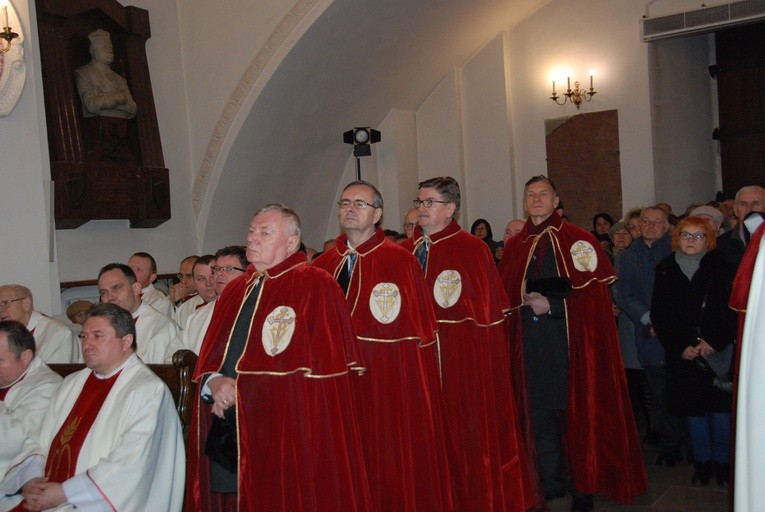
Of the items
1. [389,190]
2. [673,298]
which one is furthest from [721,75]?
[673,298]

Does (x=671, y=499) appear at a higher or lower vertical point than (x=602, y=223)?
lower

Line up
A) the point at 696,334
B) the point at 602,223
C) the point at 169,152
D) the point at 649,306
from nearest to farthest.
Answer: the point at 696,334 < the point at 649,306 < the point at 169,152 < the point at 602,223

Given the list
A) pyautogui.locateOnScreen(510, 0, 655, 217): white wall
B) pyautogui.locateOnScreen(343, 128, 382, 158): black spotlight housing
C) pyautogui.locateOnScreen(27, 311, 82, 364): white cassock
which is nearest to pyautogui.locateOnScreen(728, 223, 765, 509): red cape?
pyautogui.locateOnScreen(27, 311, 82, 364): white cassock

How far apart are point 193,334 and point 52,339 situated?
1018 mm

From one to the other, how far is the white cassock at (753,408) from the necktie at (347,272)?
260 centimetres

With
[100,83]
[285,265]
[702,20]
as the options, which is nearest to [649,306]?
[285,265]

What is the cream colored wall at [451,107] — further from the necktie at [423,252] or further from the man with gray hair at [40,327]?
the necktie at [423,252]

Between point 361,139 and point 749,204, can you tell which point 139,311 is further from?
point 361,139

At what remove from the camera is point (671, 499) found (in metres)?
5.20

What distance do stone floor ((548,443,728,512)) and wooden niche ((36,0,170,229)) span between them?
18.5 feet

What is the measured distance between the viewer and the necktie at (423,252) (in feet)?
16.4

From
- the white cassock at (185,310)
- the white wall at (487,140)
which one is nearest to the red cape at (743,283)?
the white cassock at (185,310)

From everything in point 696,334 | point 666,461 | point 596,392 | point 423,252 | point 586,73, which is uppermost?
point 586,73

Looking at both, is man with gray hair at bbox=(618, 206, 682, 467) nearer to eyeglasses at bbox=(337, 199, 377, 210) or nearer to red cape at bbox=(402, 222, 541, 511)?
red cape at bbox=(402, 222, 541, 511)
